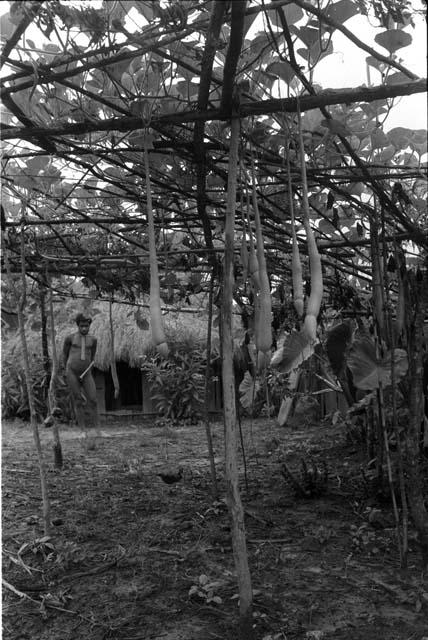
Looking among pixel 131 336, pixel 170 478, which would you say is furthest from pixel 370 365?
pixel 131 336

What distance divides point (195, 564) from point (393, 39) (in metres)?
2.71

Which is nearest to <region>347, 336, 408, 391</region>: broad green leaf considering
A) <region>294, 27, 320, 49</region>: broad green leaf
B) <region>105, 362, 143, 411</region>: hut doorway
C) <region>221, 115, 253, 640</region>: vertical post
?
<region>221, 115, 253, 640</region>: vertical post

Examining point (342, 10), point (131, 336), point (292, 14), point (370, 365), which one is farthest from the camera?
point (131, 336)

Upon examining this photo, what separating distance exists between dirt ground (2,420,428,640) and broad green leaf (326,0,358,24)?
2362 millimetres

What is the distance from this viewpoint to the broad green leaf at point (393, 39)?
217cm

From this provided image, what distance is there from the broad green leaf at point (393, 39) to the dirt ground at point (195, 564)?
91.8 inches

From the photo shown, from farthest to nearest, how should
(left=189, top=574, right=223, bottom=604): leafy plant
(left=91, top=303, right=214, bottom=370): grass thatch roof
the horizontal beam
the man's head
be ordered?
(left=91, top=303, right=214, bottom=370): grass thatch roof < the man's head < (left=189, top=574, right=223, bottom=604): leafy plant < the horizontal beam

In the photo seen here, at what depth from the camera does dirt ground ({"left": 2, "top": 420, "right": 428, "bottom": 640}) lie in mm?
2721

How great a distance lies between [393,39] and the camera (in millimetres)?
2189

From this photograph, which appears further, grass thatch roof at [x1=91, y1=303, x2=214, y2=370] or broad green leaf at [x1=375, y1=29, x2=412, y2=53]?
grass thatch roof at [x1=91, y1=303, x2=214, y2=370]

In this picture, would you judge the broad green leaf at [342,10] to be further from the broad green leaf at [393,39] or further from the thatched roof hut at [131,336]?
the thatched roof hut at [131,336]

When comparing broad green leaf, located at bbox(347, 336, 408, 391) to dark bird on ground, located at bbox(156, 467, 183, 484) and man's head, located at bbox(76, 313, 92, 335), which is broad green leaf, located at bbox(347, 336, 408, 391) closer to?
dark bird on ground, located at bbox(156, 467, 183, 484)

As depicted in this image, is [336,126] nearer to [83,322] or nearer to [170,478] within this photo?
[170,478]

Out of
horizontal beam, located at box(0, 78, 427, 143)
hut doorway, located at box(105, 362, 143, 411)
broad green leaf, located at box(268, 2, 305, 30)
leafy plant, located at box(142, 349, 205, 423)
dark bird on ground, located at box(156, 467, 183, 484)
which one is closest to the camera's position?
horizontal beam, located at box(0, 78, 427, 143)
